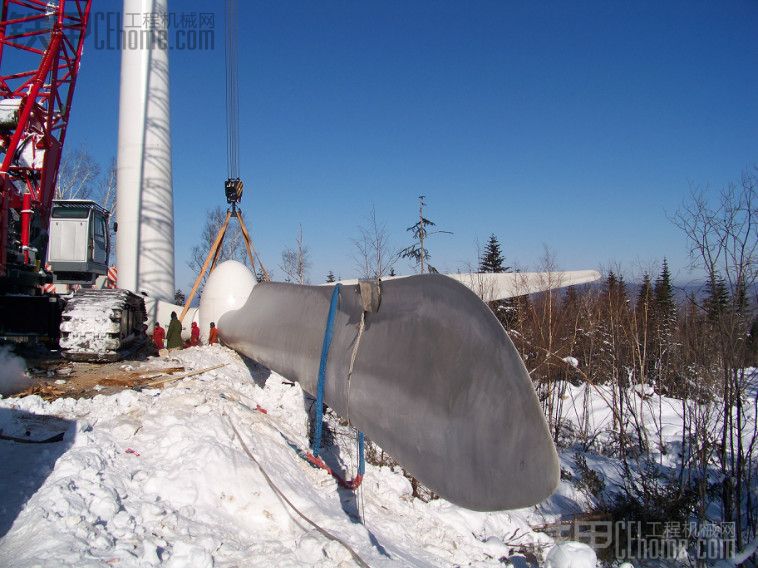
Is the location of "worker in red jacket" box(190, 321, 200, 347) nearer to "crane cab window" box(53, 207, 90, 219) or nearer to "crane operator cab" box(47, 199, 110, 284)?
"crane operator cab" box(47, 199, 110, 284)

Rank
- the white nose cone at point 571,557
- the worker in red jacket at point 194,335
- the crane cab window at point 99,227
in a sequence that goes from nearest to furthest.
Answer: the white nose cone at point 571,557, the crane cab window at point 99,227, the worker in red jacket at point 194,335

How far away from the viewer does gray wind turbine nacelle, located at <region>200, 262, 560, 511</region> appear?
1.49 metres

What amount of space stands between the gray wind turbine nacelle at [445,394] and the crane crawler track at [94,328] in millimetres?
4861

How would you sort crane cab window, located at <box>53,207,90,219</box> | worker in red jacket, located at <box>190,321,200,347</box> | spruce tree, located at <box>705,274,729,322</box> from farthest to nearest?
worker in red jacket, located at <box>190,321,200,347</box>
crane cab window, located at <box>53,207,90,219</box>
spruce tree, located at <box>705,274,729,322</box>

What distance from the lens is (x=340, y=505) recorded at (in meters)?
4.13

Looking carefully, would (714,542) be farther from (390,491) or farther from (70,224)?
(70,224)

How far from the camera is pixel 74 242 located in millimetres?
9453

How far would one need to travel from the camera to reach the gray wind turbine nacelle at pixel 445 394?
1489 millimetres

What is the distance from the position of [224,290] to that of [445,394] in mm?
6295

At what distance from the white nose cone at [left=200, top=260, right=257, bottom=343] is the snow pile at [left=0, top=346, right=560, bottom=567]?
82.7 inches

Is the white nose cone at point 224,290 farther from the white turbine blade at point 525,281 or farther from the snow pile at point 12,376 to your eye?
the white turbine blade at point 525,281

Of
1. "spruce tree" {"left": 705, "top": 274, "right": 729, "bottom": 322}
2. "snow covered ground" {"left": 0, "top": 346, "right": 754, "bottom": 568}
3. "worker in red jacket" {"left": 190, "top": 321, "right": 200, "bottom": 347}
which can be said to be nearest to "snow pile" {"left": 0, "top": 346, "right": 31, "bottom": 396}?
"snow covered ground" {"left": 0, "top": 346, "right": 754, "bottom": 568}

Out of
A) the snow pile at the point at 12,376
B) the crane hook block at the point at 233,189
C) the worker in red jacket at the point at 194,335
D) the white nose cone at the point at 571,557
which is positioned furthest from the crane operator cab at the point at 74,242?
the white nose cone at the point at 571,557

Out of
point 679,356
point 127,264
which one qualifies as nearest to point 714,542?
point 679,356
